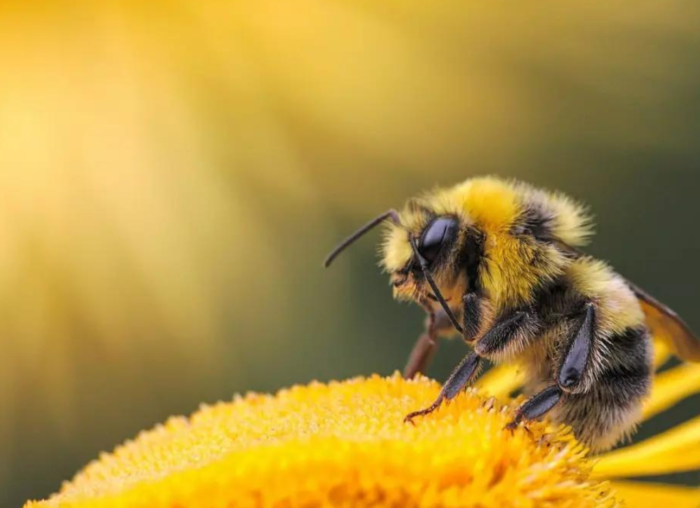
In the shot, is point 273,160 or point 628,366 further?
point 273,160

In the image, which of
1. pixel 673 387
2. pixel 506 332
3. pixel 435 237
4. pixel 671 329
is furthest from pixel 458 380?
pixel 673 387

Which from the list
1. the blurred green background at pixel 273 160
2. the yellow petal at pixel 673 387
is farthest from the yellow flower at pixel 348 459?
the blurred green background at pixel 273 160

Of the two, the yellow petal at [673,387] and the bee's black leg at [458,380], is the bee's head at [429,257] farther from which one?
the yellow petal at [673,387]

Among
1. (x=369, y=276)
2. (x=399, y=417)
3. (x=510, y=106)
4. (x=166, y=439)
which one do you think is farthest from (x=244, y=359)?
(x=399, y=417)

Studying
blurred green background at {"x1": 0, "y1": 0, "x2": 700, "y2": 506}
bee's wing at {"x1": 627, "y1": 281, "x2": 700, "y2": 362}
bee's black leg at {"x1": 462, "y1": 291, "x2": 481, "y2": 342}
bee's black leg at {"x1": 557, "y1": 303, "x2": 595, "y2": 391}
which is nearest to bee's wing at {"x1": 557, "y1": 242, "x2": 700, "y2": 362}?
bee's wing at {"x1": 627, "y1": 281, "x2": 700, "y2": 362}

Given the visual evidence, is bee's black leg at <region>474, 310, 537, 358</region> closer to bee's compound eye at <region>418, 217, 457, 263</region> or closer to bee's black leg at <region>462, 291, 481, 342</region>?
bee's black leg at <region>462, 291, 481, 342</region>

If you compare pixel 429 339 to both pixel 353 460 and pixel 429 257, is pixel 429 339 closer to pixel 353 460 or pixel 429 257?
pixel 429 257

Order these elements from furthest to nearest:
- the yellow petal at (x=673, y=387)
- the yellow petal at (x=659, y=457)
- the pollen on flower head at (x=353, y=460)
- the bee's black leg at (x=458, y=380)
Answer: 1. the yellow petal at (x=673, y=387)
2. the yellow petal at (x=659, y=457)
3. the bee's black leg at (x=458, y=380)
4. the pollen on flower head at (x=353, y=460)
